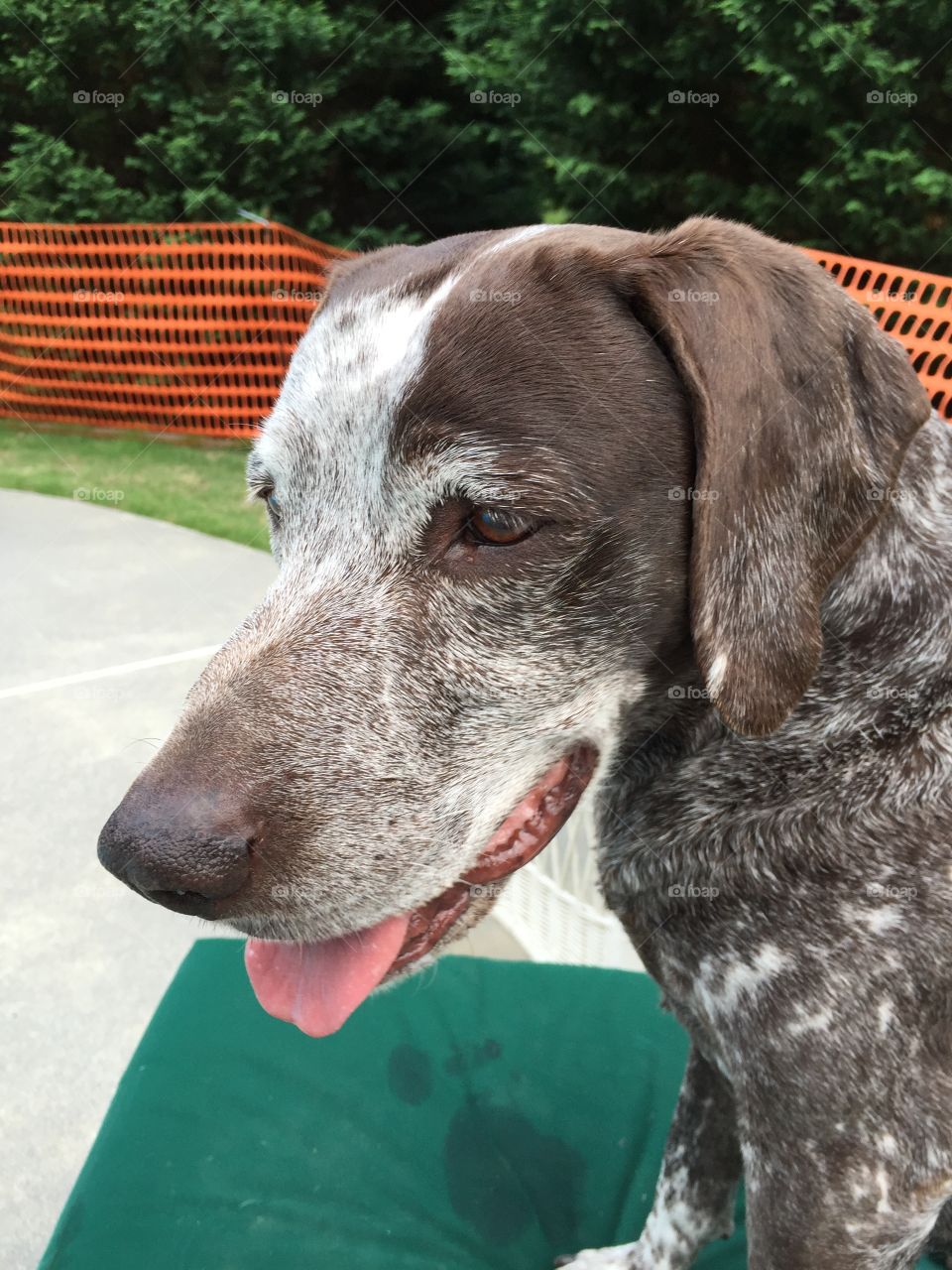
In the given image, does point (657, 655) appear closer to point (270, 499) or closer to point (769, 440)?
point (769, 440)

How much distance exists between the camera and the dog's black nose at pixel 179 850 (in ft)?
4.11

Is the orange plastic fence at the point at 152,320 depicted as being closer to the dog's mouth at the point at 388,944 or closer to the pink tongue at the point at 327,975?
the dog's mouth at the point at 388,944

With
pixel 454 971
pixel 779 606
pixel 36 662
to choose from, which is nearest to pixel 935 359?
pixel 454 971

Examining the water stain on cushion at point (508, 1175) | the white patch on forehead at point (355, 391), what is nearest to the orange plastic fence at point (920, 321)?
the white patch on forehead at point (355, 391)

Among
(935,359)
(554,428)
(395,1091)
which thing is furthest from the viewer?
(935,359)

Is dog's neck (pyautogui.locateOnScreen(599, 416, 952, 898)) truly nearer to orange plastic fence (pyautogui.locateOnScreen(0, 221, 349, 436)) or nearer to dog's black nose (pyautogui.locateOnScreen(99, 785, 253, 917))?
dog's black nose (pyautogui.locateOnScreen(99, 785, 253, 917))

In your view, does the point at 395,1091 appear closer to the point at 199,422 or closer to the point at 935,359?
the point at 935,359

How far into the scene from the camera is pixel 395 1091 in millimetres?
2404

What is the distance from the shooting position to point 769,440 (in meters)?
1.40

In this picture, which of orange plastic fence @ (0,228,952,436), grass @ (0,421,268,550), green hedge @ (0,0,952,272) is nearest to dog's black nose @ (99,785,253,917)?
grass @ (0,421,268,550)

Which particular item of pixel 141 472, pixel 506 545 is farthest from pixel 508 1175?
pixel 141 472

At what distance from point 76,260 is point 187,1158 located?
7.56 metres

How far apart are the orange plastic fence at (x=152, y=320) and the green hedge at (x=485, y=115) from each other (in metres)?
0.74

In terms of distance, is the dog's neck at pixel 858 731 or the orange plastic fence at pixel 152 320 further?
the orange plastic fence at pixel 152 320
